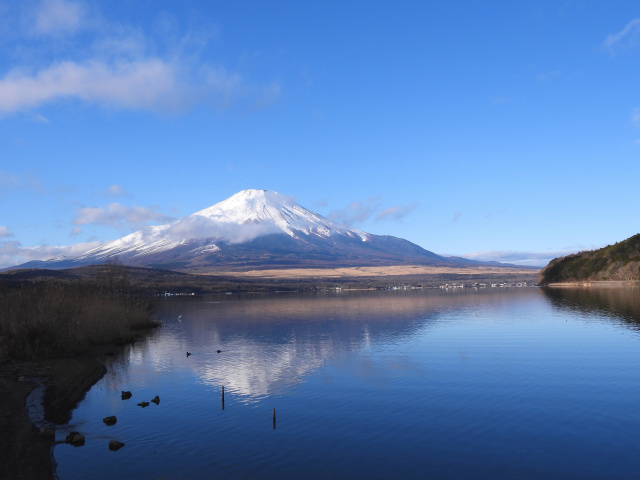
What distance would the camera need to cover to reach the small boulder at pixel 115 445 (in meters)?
19.6

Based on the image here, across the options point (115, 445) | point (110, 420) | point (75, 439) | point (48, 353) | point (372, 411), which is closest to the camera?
point (115, 445)

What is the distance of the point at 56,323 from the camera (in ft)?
135

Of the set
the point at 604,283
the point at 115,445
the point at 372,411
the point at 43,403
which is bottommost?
the point at 372,411

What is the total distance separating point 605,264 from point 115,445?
149m

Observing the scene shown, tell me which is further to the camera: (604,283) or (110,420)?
(604,283)

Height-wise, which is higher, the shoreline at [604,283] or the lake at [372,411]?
the shoreline at [604,283]

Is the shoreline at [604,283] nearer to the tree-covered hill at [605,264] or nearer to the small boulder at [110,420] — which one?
the tree-covered hill at [605,264]

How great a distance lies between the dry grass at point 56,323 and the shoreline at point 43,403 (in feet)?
4.51

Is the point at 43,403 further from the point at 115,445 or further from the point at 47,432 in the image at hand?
the point at 115,445

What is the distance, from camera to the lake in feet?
58.3

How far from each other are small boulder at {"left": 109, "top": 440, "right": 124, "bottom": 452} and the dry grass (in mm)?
20244

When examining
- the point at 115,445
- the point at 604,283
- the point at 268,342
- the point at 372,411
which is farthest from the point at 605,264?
the point at 115,445

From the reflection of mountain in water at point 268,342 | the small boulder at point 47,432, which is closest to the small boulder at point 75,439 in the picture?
the small boulder at point 47,432

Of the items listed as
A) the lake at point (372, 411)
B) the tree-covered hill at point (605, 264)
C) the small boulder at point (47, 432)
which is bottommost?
the lake at point (372, 411)
